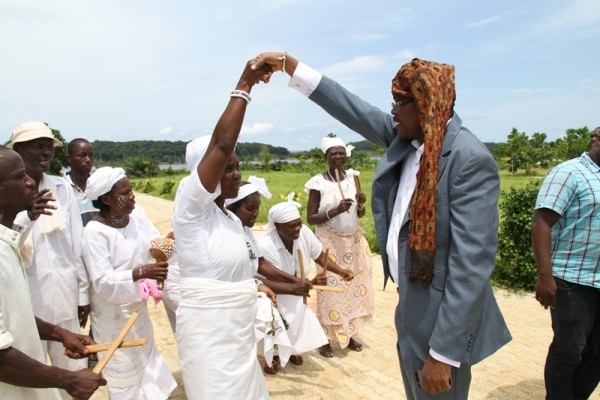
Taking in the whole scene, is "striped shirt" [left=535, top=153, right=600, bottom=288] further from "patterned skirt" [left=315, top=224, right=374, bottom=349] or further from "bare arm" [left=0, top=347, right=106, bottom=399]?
"bare arm" [left=0, top=347, right=106, bottom=399]

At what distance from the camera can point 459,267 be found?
1977mm

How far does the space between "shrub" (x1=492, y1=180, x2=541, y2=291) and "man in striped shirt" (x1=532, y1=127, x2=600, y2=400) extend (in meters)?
3.19

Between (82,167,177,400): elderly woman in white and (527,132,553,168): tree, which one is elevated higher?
(527,132,553,168): tree

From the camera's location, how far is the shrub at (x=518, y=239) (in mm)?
6383

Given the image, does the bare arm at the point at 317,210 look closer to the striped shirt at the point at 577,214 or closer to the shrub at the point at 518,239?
the striped shirt at the point at 577,214

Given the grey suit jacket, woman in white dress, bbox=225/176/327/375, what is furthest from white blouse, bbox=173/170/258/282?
woman in white dress, bbox=225/176/327/375

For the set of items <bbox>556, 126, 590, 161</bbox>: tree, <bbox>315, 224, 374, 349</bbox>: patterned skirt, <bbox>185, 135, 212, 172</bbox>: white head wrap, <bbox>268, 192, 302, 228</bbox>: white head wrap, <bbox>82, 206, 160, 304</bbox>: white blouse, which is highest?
<bbox>556, 126, 590, 161</bbox>: tree

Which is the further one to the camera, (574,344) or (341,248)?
(341,248)

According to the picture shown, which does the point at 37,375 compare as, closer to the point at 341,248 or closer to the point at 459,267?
the point at 459,267

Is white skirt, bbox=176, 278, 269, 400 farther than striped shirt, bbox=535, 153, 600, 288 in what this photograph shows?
No

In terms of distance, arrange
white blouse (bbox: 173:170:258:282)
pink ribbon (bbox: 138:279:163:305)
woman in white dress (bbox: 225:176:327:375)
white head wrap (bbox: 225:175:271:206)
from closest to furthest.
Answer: white blouse (bbox: 173:170:258:282), pink ribbon (bbox: 138:279:163:305), woman in white dress (bbox: 225:176:327:375), white head wrap (bbox: 225:175:271:206)

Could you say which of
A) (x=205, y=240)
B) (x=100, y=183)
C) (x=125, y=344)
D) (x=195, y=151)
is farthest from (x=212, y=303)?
(x=100, y=183)

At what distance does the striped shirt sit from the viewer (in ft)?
10.5

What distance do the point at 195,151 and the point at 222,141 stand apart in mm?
400
